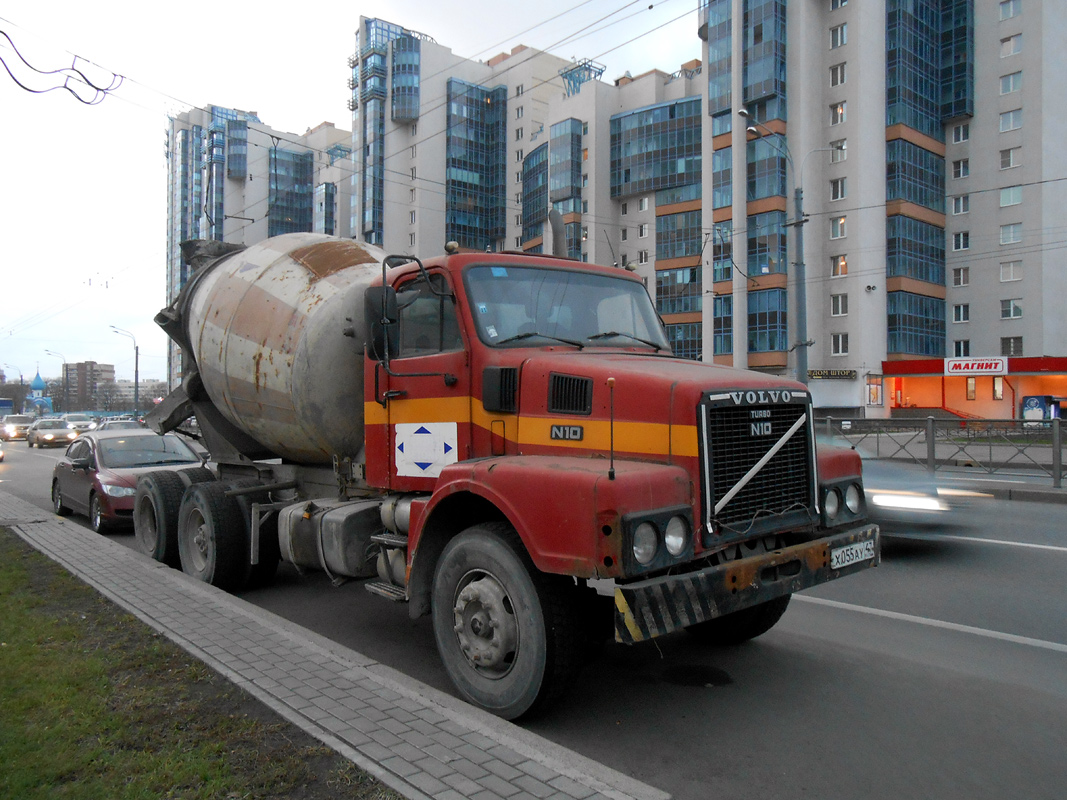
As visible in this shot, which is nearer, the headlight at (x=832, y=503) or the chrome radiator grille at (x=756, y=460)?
the chrome radiator grille at (x=756, y=460)

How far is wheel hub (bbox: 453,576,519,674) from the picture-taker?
447cm

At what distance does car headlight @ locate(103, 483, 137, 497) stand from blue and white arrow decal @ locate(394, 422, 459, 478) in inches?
287

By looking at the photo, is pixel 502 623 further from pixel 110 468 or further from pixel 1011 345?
pixel 1011 345

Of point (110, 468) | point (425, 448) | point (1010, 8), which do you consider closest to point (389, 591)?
point (425, 448)

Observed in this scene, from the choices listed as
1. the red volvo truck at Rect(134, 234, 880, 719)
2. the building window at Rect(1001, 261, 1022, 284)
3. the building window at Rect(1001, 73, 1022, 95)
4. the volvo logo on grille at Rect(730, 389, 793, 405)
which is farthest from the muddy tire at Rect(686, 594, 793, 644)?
the building window at Rect(1001, 73, 1022, 95)

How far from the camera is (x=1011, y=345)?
52.2 meters

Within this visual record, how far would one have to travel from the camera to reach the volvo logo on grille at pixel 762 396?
449 cm

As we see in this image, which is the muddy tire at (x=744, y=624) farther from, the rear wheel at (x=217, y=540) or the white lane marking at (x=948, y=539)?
the white lane marking at (x=948, y=539)

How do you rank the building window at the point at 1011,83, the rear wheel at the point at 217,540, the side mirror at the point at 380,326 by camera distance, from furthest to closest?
the building window at the point at 1011,83 < the rear wheel at the point at 217,540 < the side mirror at the point at 380,326

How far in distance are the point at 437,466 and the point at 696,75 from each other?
6595 cm

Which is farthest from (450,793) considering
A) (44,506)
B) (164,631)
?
(44,506)

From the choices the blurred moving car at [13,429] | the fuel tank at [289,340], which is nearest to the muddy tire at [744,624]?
the fuel tank at [289,340]

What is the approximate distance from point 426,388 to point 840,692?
338 cm

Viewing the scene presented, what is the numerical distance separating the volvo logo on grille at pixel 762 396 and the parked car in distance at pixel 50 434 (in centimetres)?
4183
